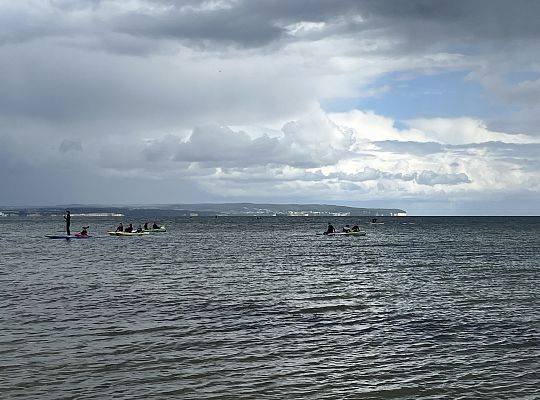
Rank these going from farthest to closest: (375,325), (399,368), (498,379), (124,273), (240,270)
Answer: (240,270) < (124,273) < (375,325) < (399,368) < (498,379)

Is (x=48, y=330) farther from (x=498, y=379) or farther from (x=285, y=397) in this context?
(x=498, y=379)

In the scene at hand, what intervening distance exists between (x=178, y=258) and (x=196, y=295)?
30.0 m

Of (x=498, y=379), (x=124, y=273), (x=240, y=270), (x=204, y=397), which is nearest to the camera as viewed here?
(x=204, y=397)

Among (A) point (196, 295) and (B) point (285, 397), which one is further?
(A) point (196, 295)

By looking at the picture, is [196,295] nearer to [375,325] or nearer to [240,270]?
[375,325]

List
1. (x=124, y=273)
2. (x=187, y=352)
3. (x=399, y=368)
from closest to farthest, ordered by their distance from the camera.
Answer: (x=399, y=368) < (x=187, y=352) < (x=124, y=273)

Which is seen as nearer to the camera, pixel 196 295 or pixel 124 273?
pixel 196 295

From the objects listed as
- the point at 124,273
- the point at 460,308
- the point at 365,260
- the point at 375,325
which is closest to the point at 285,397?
the point at 375,325

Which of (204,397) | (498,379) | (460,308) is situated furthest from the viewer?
(460,308)

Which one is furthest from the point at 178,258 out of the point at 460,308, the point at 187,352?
the point at 187,352

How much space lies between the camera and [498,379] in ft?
59.0

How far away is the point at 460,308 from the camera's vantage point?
31344 mm

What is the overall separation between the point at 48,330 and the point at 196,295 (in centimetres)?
1227

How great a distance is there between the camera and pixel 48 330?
953 inches
